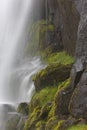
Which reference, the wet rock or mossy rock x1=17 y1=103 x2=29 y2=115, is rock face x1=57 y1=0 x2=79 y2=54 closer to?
mossy rock x1=17 y1=103 x2=29 y2=115

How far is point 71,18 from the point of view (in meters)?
30.1

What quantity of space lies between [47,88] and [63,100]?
180 inches

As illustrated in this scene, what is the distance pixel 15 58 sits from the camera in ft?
139

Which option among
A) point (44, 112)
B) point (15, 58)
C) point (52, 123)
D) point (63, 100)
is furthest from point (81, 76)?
point (15, 58)

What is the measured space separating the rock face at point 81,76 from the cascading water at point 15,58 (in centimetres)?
681

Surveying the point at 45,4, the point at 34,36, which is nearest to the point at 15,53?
the point at 34,36

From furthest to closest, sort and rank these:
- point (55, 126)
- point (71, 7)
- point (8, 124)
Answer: point (71, 7), point (8, 124), point (55, 126)

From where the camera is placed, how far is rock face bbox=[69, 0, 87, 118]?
18.6 metres

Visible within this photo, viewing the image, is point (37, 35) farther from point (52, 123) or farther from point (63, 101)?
point (52, 123)

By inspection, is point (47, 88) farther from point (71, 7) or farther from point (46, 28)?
point (46, 28)

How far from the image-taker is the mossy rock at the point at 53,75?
79.5 feet

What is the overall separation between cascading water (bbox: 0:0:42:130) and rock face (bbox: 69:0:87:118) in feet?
22.3

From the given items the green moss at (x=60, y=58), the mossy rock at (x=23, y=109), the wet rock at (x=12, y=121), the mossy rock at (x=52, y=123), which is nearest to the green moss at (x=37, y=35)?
the green moss at (x=60, y=58)

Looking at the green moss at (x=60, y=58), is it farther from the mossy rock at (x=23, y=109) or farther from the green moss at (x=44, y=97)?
the green moss at (x=44, y=97)
